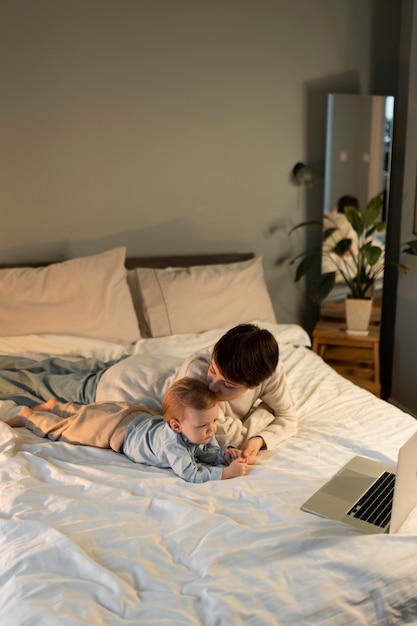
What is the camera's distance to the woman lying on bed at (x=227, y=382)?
1806mm

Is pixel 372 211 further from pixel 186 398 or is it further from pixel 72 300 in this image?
pixel 186 398

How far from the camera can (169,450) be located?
1.82 metres

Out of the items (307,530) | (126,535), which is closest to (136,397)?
(126,535)

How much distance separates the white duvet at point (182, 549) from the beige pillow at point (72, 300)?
0.83 m

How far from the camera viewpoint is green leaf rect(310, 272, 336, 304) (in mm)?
3297

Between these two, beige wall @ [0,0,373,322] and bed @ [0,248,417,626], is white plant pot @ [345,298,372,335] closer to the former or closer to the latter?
beige wall @ [0,0,373,322]

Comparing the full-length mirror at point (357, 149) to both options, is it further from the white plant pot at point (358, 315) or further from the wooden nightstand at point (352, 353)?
the wooden nightstand at point (352, 353)

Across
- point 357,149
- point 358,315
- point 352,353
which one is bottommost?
point 352,353

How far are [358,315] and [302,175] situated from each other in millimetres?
767

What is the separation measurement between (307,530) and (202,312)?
1.69m

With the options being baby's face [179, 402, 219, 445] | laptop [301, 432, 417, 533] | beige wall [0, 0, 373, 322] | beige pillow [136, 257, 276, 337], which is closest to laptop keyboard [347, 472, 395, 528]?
laptop [301, 432, 417, 533]

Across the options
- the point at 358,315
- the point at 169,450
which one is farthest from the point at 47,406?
the point at 358,315

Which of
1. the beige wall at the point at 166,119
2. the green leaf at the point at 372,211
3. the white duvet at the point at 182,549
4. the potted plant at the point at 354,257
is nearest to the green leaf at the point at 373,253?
the potted plant at the point at 354,257

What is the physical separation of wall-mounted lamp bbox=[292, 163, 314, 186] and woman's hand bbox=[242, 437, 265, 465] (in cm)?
182
